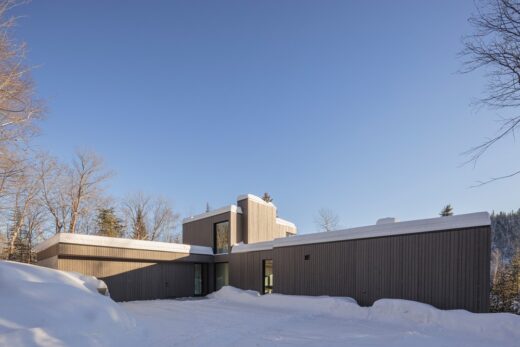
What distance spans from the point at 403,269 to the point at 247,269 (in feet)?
26.9

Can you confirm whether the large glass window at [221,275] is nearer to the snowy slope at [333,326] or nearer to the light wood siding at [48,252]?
the snowy slope at [333,326]

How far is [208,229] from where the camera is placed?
63.4 ft

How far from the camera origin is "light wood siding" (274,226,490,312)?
349 inches

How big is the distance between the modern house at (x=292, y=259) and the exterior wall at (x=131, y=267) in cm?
4

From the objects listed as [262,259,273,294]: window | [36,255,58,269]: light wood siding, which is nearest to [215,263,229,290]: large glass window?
[262,259,273,294]: window

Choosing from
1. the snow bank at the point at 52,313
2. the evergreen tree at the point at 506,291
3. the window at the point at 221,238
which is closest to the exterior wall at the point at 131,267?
the window at the point at 221,238

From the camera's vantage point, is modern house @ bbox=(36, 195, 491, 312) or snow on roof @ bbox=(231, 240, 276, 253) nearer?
modern house @ bbox=(36, 195, 491, 312)

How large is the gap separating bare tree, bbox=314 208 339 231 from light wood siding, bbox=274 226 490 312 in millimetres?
24014

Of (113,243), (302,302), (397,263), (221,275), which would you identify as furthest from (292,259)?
(113,243)

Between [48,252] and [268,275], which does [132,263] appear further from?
[268,275]

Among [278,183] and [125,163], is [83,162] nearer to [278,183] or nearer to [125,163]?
[125,163]

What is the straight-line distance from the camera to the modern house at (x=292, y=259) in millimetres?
9199

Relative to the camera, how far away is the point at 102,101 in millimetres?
15219

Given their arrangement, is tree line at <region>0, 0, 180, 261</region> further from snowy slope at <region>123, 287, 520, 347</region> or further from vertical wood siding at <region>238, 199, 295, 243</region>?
vertical wood siding at <region>238, 199, 295, 243</region>
